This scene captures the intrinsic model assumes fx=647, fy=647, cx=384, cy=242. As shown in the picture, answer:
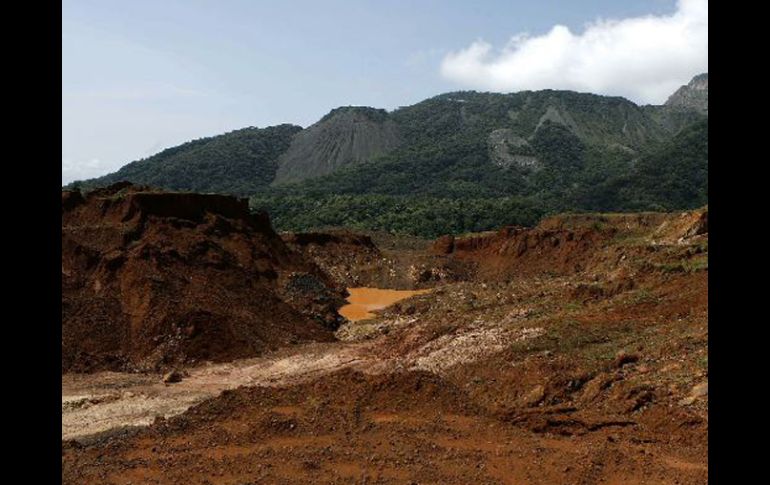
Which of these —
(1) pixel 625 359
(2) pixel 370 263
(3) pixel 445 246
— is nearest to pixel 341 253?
(2) pixel 370 263

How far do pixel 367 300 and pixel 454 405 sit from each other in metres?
24.4

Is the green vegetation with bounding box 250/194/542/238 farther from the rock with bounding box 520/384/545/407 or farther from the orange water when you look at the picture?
the rock with bounding box 520/384/545/407

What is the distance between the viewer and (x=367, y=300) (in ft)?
121

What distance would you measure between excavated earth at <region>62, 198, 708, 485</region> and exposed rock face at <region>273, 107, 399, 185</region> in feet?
372

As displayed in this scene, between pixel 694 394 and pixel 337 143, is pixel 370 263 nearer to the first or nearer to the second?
pixel 694 394

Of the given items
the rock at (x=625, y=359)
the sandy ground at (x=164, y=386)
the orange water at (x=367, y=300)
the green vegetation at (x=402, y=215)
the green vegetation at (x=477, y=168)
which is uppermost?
the green vegetation at (x=477, y=168)

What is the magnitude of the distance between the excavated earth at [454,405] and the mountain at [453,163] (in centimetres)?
5087

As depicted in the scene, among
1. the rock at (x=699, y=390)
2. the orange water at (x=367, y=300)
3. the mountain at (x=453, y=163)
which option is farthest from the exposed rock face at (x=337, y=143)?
the rock at (x=699, y=390)

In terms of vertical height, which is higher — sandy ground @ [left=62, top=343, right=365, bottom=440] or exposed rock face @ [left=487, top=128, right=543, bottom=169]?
exposed rock face @ [left=487, top=128, right=543, bottom=169]

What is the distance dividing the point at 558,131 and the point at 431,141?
29.3 metres

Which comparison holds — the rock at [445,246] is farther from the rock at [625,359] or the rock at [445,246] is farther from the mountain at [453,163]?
the rock at [625,359]

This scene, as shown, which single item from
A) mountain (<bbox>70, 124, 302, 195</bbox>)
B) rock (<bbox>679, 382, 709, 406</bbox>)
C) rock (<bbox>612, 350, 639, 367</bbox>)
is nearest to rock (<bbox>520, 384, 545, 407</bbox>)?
rock (<bbox>612, 350, 639, 367</bbox>)

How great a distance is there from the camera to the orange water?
1255 inches

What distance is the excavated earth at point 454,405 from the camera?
32.1 feet
